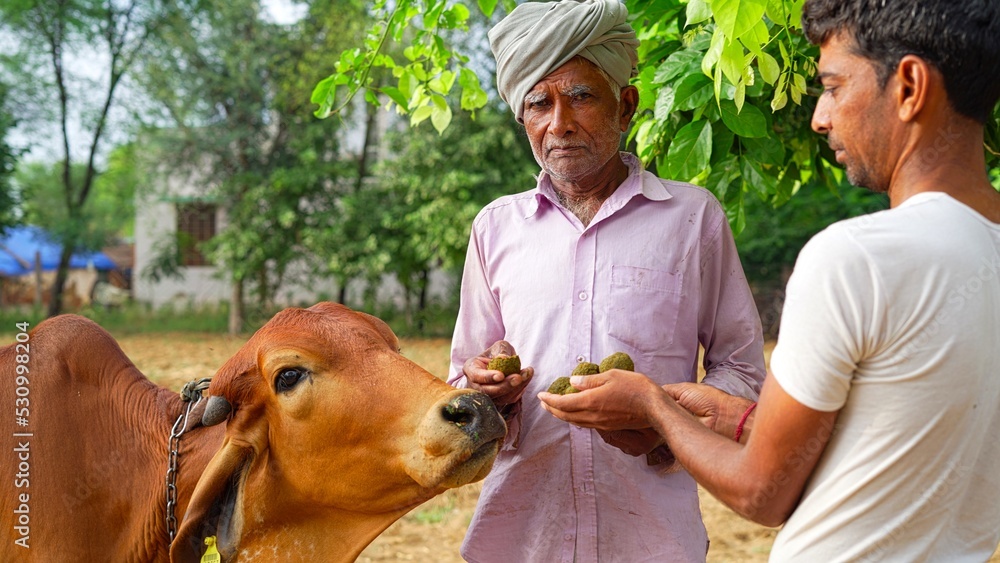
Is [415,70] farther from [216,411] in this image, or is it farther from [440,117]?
[216,411]

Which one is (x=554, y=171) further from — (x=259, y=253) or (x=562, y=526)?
(x=259, y=253)

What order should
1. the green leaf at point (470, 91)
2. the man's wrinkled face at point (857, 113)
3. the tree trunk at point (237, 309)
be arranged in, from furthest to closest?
1. the tree trunk at point (237, 309)
2. the green leaf at point (470, 91)
3. the man's wrinkled face at point (857, 113)

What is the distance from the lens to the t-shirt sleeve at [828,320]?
4.36ft

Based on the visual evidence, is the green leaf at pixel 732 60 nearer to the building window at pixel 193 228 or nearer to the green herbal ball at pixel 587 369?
the green herbal ball at pixel 587 369

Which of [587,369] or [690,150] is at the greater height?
[690,150]

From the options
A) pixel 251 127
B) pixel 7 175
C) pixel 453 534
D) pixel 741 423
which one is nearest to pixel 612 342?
pixel 741 423

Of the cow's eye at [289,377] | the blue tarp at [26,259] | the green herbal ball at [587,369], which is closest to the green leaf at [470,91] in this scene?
the cow's eye at [289,377]

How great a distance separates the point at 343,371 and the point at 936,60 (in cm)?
147

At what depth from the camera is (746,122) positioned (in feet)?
8.62

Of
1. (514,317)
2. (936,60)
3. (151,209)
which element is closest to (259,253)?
(151,209)

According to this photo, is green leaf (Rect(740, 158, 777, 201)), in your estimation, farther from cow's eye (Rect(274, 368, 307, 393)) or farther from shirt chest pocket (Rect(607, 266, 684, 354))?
cow's eye (Rect(274, 368, 307, 393))

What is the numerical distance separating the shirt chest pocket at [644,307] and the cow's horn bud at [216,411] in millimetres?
1007

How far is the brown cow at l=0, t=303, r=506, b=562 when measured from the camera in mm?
2133

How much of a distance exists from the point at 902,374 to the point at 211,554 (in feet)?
5.39
